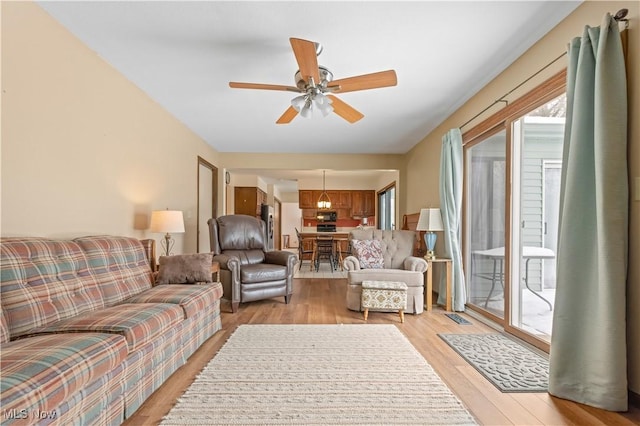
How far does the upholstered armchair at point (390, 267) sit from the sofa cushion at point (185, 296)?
5.41 feet

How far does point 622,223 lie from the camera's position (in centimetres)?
171

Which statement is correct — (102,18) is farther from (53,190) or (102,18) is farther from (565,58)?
(565,58)

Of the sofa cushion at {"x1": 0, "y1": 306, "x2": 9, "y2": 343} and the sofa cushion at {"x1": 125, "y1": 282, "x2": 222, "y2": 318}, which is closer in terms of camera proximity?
the sofa cushion at {"x1": 0, "y1": 306, "x2": 9, "y2": 343}

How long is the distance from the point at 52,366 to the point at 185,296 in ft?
3.83

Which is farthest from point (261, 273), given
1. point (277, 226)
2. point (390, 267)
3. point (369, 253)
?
point (277, 226)

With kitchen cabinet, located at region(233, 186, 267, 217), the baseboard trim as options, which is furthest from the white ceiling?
kitchen cabinet, located at region(233, 186, 267, 217)

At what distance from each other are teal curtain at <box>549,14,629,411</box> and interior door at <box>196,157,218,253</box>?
4.81 m

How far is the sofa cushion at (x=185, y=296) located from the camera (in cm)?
224

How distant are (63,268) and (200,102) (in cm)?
240

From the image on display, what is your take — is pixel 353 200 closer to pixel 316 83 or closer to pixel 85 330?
pixel 316 83

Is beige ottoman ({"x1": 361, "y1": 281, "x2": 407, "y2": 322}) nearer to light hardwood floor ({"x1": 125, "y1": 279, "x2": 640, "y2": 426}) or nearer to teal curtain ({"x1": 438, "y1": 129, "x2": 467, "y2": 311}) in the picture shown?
light hardwood floor ({"x1": 125, "y1": 279, "x2": 640, "y2": 426})

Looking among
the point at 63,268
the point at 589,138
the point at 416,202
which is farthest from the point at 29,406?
the point at 416,202

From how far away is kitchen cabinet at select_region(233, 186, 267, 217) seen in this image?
8328mm

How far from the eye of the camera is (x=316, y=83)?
8.22 ft
